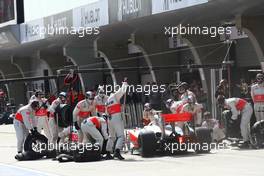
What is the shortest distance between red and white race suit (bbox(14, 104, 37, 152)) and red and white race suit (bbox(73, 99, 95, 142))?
141cm

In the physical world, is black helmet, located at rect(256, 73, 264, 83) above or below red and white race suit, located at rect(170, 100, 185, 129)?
above

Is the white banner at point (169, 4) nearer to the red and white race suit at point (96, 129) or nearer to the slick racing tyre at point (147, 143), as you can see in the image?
the slick racing tyre at point (147, 143)

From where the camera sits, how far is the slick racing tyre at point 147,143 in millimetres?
15016

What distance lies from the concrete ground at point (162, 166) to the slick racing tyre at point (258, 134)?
47 centimetres

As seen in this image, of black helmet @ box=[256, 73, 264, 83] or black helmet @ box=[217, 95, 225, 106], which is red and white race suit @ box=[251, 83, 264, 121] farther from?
black helmet @ box=[217, 95, 225, 106]

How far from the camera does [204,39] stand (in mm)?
24656

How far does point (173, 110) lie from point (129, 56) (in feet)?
50.9

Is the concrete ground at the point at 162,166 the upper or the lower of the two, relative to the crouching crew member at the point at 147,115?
lower

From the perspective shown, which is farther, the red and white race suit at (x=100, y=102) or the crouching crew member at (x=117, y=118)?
the red and white race suit at (x=100, y=102)

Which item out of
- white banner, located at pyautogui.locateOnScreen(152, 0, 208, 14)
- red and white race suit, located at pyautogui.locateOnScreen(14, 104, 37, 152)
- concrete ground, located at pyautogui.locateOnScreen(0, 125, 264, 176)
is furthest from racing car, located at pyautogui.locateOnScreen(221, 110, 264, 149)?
red and white race suit, located at pyautogui.locateOnScreen(14, 104, 37, 152)

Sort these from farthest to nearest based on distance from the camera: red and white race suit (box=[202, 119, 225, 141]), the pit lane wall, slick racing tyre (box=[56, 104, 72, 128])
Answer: the pit lane wall
red and white race suit (box=[202, 119, 225, 141])
slick racing tyre (box=[56, 104, 72, 128])

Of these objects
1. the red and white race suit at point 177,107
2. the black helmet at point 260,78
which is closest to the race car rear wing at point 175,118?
the red and white race suit at point 177,107

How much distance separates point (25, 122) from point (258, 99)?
19.4ft

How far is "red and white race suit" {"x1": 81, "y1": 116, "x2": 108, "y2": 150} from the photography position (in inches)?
602
